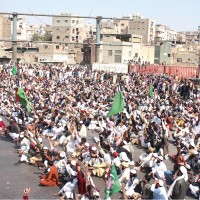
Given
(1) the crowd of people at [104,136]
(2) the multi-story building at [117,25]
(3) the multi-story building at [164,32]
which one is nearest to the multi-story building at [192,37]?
(3) the multi-story building at [164,32]

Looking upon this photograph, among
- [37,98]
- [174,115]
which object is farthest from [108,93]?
[174,115]

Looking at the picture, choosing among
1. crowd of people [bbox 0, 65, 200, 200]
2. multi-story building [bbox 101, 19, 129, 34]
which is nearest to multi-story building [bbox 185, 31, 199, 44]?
multi-story building [bbox 101, 19, 129, 34]

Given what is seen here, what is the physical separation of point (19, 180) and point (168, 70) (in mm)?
24657

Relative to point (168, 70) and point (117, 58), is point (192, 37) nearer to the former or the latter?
point (117, 58)

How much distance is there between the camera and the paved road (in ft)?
30.2

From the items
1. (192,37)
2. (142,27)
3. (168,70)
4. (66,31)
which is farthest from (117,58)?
(192,37)

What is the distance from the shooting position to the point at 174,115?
16406 millimetres

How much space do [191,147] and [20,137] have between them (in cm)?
579

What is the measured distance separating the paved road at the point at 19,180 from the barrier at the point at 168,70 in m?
20.7

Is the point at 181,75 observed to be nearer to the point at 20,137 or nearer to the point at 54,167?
the point at 20,137

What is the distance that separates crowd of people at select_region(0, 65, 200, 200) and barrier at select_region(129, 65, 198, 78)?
7.50 meters

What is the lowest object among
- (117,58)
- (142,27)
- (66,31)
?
(117,58)

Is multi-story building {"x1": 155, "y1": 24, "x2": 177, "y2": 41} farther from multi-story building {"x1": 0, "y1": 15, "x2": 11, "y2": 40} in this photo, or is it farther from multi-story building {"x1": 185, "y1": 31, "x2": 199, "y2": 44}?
multi-story building {"x1": 0, "y1": 15, "x2": 11, "y2": 40}

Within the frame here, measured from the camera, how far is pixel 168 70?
1296 inches
